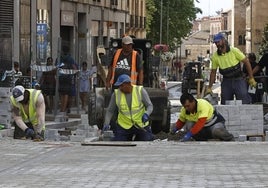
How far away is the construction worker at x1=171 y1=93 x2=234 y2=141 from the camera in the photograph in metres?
16.5

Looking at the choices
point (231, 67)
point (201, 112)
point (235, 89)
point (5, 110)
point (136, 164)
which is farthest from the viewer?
point (5, 110)

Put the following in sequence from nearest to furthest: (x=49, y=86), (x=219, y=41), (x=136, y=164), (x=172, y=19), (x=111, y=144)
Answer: (x=136, y=164), (x=111, y=144), (x=219, y=41), (x=49, y=86), (x=172, y=19)

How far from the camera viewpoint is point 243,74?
18.9m

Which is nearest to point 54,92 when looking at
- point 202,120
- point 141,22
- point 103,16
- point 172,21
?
point 202,120

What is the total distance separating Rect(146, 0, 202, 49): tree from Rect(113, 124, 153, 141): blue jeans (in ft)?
255

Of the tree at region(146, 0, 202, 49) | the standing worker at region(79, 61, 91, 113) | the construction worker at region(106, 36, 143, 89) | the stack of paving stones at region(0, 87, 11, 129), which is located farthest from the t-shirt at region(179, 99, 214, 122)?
the tree at region(146, 0, 202, 49)

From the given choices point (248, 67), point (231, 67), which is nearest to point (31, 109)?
point (231, 67)

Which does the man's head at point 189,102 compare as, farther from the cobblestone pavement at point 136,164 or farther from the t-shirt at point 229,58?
the t-shirt at point 229,58

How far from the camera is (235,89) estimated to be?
18719mm

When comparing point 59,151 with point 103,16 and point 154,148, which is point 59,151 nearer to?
point 154,148

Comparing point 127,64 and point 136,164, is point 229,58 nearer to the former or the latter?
point 127,64

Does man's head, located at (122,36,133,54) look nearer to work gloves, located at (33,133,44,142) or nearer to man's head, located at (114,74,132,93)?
man's head, located at (114,74,132,93)

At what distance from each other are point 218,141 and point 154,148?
1656 millimetres

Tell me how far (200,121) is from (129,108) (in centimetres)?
120
